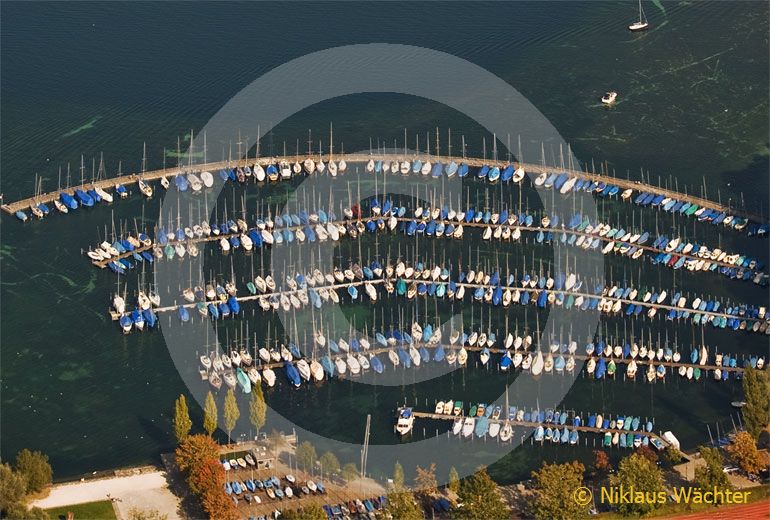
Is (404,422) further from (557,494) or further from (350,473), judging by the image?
(557,494)

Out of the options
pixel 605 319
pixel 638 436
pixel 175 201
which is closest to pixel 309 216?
pixel 175 201

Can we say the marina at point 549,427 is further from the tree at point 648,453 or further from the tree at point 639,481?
the tree at point 639,481

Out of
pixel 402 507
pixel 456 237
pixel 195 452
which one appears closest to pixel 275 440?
pixel 195 452

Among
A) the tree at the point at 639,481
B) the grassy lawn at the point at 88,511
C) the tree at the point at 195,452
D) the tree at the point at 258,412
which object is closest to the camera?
the tree at the point at 639,481

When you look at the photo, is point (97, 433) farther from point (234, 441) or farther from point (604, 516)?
point (604, 516)

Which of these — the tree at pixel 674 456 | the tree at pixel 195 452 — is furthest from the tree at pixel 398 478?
the tree at pixel 674 456

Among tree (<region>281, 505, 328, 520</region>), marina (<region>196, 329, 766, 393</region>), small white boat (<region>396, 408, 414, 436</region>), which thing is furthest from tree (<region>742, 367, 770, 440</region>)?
tree (<region>281, 505, 328, 520</region>)
